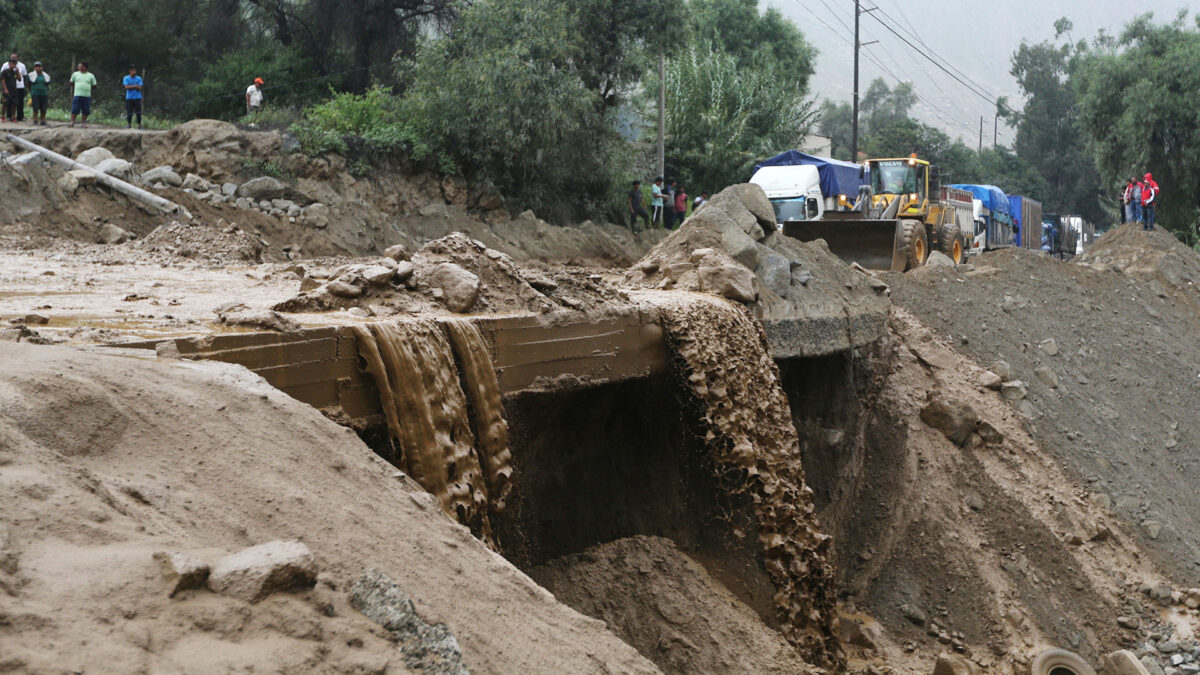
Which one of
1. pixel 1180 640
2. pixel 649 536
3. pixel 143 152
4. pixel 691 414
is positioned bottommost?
pixel 1180 640

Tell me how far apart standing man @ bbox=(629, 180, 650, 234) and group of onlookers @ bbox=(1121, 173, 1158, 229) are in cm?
978

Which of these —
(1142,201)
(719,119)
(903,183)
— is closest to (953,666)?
(903,183)

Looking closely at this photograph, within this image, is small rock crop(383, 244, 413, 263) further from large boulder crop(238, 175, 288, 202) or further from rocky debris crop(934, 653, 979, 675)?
large boulder crop(238, 175, 288, 202)

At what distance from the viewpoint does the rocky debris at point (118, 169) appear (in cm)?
1390

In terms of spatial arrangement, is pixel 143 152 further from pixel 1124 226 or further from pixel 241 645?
pixel 1124 226

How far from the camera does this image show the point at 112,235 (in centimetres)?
1206

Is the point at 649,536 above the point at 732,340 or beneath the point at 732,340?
beneath

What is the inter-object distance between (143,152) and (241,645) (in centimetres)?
1554

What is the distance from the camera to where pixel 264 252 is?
12.1 metres

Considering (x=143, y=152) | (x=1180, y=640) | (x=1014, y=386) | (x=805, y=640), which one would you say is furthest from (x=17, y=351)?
(x=143, y=152)

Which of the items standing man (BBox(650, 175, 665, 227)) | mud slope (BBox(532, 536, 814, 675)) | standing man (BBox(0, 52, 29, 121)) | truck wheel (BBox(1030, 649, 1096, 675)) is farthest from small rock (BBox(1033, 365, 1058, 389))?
standing man (BBox(0, 52, 29, 121))

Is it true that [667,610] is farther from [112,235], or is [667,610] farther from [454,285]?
[112,235]

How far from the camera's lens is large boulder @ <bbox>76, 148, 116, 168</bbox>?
14273 mm

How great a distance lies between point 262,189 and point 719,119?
16173 mm
